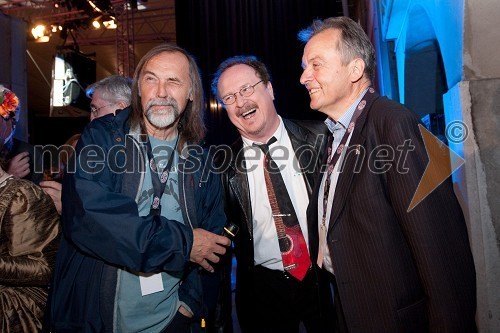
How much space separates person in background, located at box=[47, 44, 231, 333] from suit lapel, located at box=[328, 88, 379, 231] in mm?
560

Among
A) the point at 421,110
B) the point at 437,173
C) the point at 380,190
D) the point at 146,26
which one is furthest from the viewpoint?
the point at 146,26

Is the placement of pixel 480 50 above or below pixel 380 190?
above

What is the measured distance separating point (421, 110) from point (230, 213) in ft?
12.3

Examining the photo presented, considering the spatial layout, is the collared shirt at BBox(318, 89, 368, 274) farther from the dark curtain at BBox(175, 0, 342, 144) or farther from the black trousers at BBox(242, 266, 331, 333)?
the dark curtain at BBox(175, 0, 342, 144)

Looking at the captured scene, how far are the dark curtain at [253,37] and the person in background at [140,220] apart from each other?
12.5ft

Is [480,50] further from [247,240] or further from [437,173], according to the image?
[247,240]

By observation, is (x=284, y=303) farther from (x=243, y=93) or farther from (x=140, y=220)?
(x=243, y=93)

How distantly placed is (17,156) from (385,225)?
2.55 meters

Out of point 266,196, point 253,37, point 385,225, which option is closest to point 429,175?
point 385,225

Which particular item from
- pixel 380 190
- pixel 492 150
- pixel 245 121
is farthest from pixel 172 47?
pixel 492 150

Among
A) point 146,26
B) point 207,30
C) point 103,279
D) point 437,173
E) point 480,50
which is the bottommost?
point 103,279

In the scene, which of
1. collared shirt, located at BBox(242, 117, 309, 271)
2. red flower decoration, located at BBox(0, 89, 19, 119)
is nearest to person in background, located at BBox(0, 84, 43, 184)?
red flower decoration, located at BBox(0, 89, 19, 119)

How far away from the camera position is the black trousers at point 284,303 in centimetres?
201

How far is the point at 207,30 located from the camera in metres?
5.88
